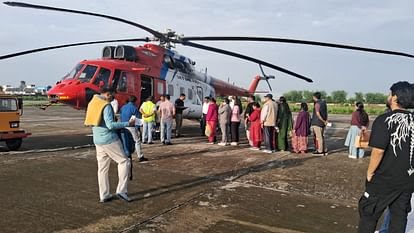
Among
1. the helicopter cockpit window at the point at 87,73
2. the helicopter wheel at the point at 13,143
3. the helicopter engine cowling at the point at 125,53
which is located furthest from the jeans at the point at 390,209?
the helicopter engine cowling at the point at 125,53

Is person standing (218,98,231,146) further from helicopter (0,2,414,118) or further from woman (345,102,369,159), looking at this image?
woman (345,102,369,159)

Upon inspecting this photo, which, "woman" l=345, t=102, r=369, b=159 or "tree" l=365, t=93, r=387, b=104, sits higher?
"tree" l=365, t=93, r=387, b=104

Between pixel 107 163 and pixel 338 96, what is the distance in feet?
393

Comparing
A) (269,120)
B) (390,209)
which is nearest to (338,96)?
(269,120)

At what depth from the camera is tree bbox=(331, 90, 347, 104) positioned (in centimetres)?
11582

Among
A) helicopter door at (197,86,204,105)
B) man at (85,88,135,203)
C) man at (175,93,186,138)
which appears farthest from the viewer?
helicopter door at (197,86,204,105)

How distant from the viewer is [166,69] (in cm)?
1484

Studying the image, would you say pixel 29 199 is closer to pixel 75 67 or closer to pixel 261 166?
pixel 261 166

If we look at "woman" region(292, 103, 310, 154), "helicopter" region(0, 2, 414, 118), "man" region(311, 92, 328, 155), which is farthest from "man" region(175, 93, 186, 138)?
"man" region(311, 92, 328, 155)

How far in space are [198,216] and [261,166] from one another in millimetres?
4052

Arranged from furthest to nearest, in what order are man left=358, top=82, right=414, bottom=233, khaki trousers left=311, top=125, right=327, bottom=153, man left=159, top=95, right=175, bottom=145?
man left=159, top=95, right=175, bottom=145
khaki trousers left=311, top=125, right=327, bottom=153
man left=358, top=82, right=414, bottom=233

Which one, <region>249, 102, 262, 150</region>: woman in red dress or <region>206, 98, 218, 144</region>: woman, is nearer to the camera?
<region>249, 102, 262, 150</region>: woman in red dress

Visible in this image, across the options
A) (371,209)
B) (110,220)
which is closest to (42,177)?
(110,220)

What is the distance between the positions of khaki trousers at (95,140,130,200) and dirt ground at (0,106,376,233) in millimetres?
223
